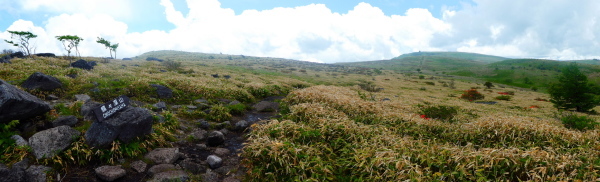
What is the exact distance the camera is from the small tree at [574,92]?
22.4m

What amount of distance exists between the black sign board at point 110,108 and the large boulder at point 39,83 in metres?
8.56

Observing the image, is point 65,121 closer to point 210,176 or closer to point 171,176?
point 171,176

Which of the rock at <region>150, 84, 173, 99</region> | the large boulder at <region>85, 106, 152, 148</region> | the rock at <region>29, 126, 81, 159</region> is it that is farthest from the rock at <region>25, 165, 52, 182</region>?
the rock at <region>150, 84, 173, 99</region>

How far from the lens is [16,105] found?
792 cm

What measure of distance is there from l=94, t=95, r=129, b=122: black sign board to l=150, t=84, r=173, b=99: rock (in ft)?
27.9

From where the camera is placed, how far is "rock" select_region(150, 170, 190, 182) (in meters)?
6.86

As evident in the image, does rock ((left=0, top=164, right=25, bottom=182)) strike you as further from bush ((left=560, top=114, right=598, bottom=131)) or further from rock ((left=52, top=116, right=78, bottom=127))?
bush ((left=560, top=114, right=598, bottom=131))

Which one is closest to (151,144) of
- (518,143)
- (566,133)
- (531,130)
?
(518,143)

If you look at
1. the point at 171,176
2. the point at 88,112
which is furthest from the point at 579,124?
the point at 88,112

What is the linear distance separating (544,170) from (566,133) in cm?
529

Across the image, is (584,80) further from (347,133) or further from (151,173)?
(151,173)

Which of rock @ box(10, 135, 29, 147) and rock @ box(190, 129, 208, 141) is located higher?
rock @ box(10, 135, 29, 147)

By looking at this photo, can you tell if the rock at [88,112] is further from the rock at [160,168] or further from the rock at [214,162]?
the rock at [214,162]

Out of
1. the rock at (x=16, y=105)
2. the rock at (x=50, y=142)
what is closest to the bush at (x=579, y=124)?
the rock at (x=50, y=142)
